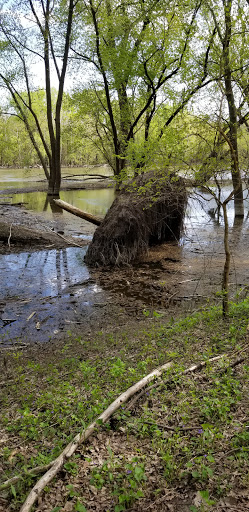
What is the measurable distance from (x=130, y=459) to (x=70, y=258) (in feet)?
26.2

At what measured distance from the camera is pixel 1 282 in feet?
27.6

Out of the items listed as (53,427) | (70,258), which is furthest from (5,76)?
(53,427)

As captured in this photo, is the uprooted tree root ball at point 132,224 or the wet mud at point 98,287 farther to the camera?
the uprooted tree root ball at point 132,224

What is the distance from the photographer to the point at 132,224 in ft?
33.2

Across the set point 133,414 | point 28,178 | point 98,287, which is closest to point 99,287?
point 98,287

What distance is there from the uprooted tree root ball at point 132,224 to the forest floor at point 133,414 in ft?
11.3

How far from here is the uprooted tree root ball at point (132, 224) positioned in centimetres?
977

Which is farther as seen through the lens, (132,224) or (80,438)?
(132,224)

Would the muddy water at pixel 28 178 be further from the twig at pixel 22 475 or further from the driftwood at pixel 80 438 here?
the twig at pixel 22 475

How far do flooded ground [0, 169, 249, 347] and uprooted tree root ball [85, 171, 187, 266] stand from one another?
0.48 metres

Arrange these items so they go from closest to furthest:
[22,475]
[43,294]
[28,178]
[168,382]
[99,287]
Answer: [22,475] < [168,382] < [43,294] < [99,287] < [28,178]

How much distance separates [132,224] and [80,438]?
24.9ft

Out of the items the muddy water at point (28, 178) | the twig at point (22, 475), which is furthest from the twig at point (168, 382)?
the muddy water at point (28, 178)

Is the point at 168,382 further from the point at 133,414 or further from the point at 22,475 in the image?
the point at 22,475
